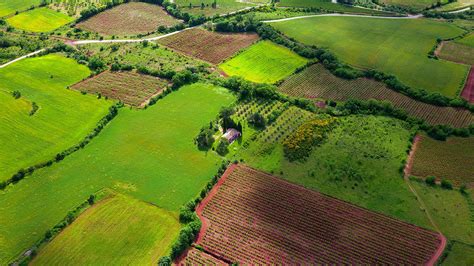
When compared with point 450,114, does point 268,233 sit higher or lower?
A: lower

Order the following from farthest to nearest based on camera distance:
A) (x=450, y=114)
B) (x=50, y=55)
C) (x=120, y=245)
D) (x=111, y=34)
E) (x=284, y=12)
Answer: (x=284, y=12), (x=111, y=34), (x=50, y=55), (x=450, y=114), (x=120, y=245)

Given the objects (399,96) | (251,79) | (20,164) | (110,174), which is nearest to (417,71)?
(399,96)

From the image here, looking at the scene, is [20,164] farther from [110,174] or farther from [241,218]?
[241,218]

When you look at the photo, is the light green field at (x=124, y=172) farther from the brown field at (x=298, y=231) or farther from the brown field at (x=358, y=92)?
the brown field at (x=358, y=92)

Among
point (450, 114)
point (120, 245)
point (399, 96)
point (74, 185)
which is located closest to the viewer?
point (120, 245)

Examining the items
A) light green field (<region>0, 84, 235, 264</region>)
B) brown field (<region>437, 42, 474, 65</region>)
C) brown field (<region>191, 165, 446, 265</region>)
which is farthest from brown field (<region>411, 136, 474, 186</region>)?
light green field (<region>0, 84, 235, 264</region>)

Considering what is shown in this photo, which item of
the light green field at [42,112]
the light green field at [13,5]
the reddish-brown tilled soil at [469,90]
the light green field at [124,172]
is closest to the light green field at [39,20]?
the light green field at [13,5]

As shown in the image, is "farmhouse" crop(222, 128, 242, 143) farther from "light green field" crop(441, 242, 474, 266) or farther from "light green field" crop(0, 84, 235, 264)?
"light green field" crop(441, 242, 474, 266)
